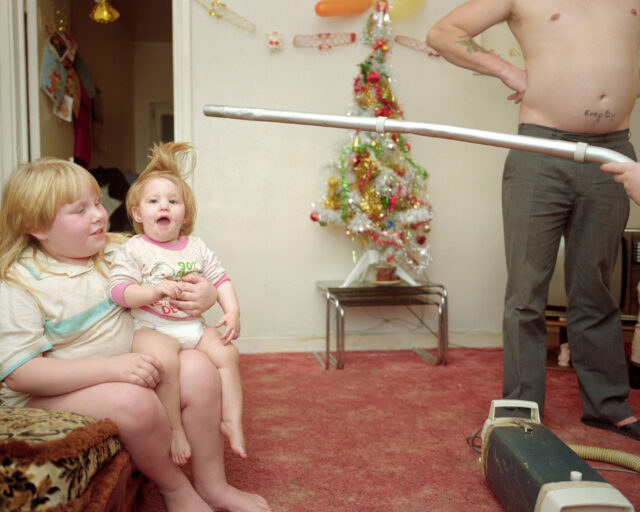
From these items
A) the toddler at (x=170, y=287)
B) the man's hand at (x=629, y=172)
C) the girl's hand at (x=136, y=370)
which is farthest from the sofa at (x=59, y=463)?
the man's hand at (x=629, y=172)

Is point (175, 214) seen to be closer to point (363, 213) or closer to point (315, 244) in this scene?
point (363, 213)

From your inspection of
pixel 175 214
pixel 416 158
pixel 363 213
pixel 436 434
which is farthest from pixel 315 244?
pixel 175 214

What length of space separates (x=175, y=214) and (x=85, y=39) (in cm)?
333

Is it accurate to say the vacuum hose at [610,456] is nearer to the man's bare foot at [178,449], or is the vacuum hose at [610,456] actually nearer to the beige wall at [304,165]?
the man's bare foot at [178,449]

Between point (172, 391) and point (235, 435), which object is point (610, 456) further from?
point (172, 391)

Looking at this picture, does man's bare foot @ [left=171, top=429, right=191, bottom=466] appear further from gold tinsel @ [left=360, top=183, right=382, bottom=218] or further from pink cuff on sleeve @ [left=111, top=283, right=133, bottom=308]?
gold tinsel @ [left=360, top=183, right=382, bottom=218]

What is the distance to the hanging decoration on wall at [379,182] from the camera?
9.10 feet

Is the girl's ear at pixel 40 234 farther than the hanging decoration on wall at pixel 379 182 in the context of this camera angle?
No

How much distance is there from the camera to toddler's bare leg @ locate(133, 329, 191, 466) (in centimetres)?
115

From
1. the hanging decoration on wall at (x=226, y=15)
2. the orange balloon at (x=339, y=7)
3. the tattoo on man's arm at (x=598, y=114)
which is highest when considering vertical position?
the orange balloon at (x=339, y=7)

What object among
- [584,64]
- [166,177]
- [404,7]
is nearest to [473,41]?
[584,64]

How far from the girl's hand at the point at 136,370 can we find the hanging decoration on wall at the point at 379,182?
179 cm

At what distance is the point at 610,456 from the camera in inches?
61.2

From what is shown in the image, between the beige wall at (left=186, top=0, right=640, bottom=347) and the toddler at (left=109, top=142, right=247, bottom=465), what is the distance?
1.55 meters
